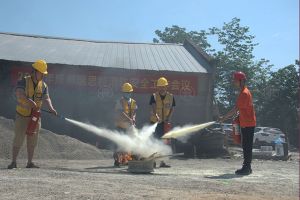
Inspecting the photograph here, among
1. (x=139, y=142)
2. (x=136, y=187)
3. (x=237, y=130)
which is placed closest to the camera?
(x=136, y=187)

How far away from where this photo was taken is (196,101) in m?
20.5

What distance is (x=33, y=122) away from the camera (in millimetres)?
8945

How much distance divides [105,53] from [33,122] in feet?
47.1

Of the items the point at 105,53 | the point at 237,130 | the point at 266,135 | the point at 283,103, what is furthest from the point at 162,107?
the point at 283,103

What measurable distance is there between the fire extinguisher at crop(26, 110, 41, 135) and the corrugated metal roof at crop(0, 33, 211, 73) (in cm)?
1098

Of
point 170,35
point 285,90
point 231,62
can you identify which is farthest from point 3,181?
point 170,35

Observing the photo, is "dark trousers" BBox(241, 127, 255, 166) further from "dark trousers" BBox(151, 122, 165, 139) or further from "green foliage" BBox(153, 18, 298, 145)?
"green foliage" BBox(153, 18, 298, 145)

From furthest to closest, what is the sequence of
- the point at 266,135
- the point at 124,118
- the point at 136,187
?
the point at 266,135 → the point at 124,118 → the point at 136,187

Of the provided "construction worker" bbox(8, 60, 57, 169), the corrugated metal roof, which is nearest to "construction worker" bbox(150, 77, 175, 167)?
"construction worker" bbox(8, 60, 57, 169)

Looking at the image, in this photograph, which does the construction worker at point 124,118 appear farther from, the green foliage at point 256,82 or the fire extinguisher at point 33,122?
the green foliage at point 256,82

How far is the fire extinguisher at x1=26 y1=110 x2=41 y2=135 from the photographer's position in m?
8.95

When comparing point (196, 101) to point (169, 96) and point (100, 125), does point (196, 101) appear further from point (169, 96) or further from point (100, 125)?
point (169, 96)

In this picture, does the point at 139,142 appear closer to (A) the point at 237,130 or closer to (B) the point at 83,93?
(A) the point at 237,130

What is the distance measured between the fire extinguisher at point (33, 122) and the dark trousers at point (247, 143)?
4376 mm
